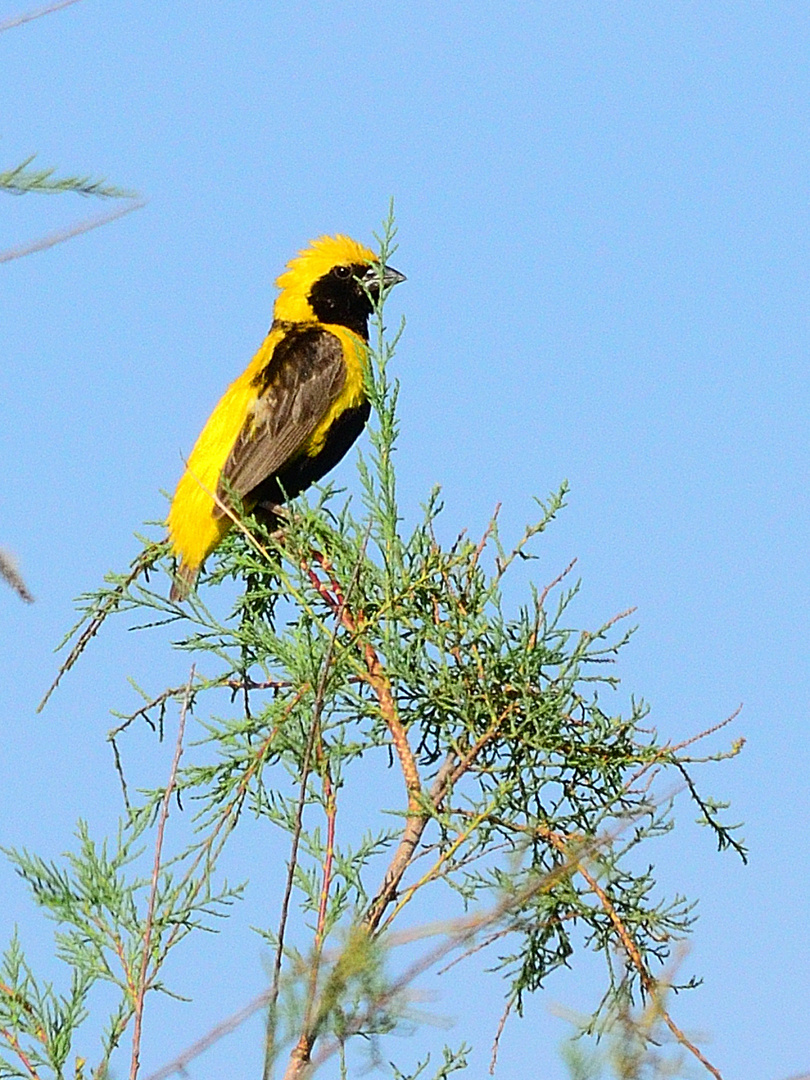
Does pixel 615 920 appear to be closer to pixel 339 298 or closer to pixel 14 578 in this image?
pixel 14 578

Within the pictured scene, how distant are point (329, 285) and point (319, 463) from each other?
1127 mm

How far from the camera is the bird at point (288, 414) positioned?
6609 mm

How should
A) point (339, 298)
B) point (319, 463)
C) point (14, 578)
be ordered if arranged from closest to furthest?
point (14, 578) → point (319, 463) → point (339, 298)

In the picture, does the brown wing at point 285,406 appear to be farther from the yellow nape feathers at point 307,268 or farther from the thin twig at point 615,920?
the thin twig at point 615,920

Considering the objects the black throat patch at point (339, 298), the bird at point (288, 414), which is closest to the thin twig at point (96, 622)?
the bird at point (288, 414)

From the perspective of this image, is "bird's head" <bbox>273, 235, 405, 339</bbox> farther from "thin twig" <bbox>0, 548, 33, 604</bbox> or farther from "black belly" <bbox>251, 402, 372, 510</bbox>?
"thin twig" <bbox>0, 548, 33, 604</bbox>

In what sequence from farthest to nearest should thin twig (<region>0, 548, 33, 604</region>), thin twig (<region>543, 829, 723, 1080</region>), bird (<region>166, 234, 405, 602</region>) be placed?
bird (<region>166, 234, 405, 602</region>)
thin twig (<region>543, 829, 723, 1080</region>)
thin twig (<region>0, 548, 33, 604</region>)

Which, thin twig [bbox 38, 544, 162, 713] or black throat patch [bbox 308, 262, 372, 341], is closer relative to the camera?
thin twig [bbox 38, 544, 162, 713]

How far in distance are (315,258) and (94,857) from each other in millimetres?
5135

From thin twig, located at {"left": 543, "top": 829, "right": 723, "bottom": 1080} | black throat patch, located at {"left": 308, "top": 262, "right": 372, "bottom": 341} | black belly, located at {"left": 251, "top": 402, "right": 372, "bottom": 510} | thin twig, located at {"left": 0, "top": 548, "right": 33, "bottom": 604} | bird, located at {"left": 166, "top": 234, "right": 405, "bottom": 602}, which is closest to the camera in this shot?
thin twig, located at {"left": 0, "top": 548, "right": 33, "bottom": 604}

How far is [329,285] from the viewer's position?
7.76 m

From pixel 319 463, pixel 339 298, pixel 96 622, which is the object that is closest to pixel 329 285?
pixel 339 298

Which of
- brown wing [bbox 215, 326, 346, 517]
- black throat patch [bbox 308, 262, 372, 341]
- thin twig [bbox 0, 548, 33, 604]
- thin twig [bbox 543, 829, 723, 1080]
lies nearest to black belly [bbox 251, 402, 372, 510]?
brown wing [bbox 215, 326, 346, 517]

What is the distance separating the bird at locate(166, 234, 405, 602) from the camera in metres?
6.61
